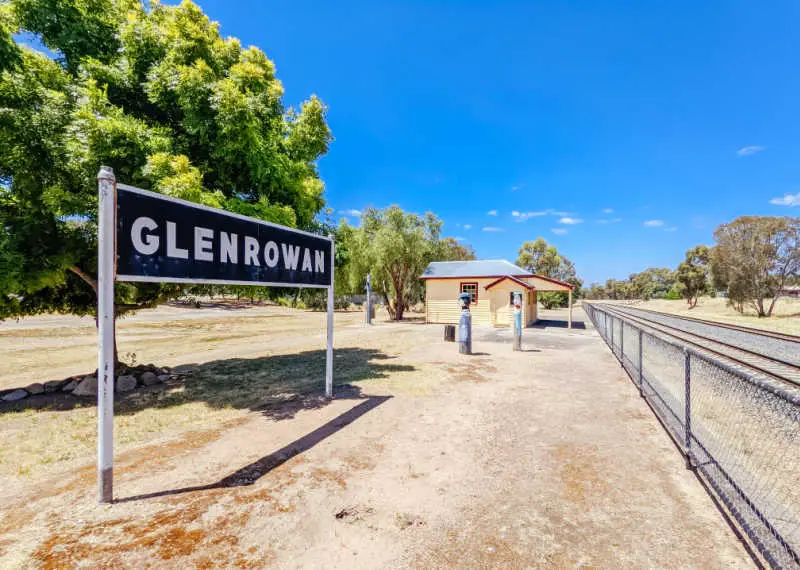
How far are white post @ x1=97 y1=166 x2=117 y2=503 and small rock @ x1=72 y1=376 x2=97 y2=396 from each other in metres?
5.30

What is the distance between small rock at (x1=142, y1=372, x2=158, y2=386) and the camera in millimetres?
7988

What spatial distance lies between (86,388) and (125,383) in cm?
64

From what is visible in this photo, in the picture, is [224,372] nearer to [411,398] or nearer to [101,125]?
[411,398]

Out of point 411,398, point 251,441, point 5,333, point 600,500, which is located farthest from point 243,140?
point 5,333

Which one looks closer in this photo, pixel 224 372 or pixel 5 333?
pixel 224 372

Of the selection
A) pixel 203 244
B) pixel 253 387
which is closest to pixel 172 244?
pixel 203 244

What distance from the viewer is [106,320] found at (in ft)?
10.6

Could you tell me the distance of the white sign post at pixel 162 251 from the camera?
3289 millimetres

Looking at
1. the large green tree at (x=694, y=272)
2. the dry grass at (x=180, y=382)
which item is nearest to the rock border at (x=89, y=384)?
the dry grass at (x=180, y=382)

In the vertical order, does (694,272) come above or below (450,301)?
above

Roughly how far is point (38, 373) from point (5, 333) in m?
11.9

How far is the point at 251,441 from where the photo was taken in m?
4.77

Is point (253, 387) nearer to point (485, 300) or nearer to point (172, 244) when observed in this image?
point (172, 244)

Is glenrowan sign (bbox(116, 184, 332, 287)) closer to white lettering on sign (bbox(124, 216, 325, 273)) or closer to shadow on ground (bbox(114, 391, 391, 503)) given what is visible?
white lettering on sign (bbox(124, 216, 325, 273))
